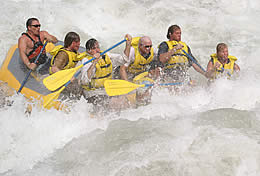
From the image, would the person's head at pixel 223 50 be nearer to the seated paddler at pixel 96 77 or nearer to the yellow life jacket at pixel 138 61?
the yellow life jacket at pixel 138 61

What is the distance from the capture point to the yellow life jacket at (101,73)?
11.9 feet

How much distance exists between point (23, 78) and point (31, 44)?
520mm

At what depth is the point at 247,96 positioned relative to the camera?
4141 mm

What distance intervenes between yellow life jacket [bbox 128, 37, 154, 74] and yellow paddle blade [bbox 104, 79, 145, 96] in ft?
0.89

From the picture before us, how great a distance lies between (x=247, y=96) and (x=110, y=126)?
1.98 metres

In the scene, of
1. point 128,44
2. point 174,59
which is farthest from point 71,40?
point 174,59

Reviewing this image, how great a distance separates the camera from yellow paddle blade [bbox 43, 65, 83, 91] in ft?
11.9

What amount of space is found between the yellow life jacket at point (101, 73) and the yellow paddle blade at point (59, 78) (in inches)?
9.4

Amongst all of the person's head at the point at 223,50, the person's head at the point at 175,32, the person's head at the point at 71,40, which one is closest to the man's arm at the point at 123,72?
the person's head at the point at 71,40

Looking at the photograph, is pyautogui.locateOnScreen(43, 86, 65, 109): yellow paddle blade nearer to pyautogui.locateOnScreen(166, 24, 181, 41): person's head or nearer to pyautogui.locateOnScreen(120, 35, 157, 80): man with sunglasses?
pyautogui.locateOnScreen(120, 35, 157, 80): man with sunglasses

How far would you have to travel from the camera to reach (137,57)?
3.82 metres

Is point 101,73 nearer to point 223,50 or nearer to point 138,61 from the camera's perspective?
point 138,61

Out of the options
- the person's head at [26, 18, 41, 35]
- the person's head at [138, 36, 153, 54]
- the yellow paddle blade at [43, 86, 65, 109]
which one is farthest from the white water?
the person's head at [26, 18, 41, 35]

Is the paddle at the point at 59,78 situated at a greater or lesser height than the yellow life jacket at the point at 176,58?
lesser
